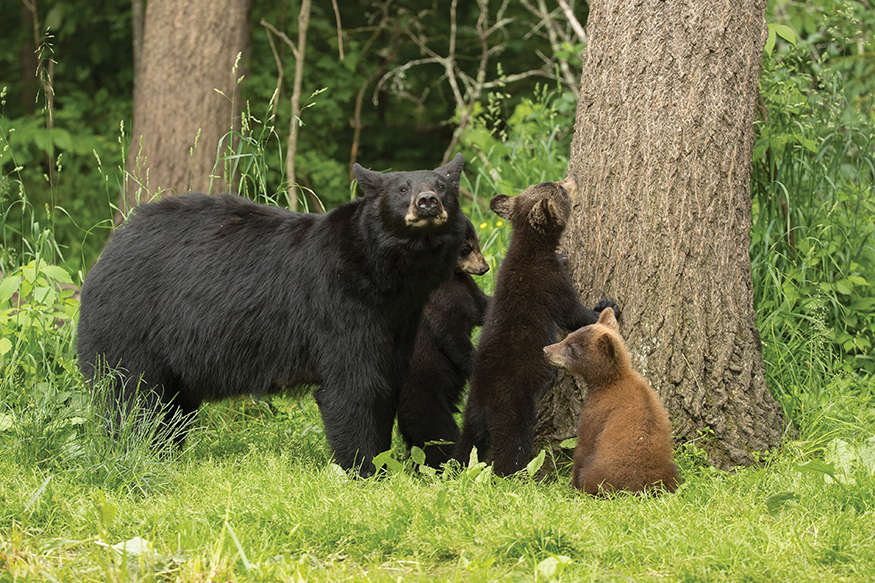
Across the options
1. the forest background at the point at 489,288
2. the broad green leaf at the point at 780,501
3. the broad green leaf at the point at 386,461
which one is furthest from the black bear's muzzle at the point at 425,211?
the broad green leaf at the point at 780,501

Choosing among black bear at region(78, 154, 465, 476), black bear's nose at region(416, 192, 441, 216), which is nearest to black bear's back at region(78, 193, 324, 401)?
black bear at region(78, 154, 465, 476)

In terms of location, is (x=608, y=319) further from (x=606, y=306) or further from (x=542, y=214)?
(x=542, y=214)

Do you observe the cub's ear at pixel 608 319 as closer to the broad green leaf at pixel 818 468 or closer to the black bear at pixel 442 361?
the black bear at pixel 442 361

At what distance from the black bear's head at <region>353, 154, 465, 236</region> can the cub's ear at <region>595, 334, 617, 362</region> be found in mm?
949

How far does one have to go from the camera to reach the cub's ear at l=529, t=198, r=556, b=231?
409 cm

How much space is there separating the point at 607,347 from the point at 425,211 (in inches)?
41.5

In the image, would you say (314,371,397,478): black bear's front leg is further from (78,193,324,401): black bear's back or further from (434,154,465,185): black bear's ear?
(434,154,465,185): black bear's ear

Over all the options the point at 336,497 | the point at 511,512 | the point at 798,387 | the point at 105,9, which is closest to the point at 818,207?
the point at 798,387

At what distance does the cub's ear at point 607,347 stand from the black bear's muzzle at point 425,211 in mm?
951

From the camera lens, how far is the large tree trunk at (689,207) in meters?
3.94

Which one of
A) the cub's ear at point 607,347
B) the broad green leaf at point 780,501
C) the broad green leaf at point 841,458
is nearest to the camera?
the broad green leaf at point 780,501

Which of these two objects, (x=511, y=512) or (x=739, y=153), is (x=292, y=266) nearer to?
(x=511, y=512)

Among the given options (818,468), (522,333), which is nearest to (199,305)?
(522,333)

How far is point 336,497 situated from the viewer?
341 cm
